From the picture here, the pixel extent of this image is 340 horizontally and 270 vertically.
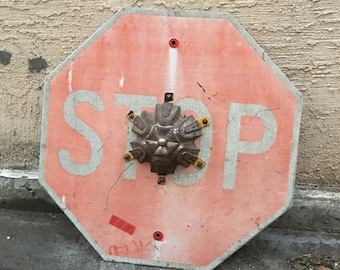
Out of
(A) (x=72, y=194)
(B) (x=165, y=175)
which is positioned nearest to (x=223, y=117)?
(B) (x=165, y=175)

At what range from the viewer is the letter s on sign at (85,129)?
1525mm

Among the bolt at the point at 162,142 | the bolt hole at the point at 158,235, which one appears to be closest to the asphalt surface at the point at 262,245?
the bolt hole at the point at 158,235

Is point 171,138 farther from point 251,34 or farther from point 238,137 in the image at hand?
point 251,34

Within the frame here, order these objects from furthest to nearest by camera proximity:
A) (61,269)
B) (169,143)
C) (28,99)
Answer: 1. (28,99)
2. (61,269)
3. (169,143)

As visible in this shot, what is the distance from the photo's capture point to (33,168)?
1.77 meters

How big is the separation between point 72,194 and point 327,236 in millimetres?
749

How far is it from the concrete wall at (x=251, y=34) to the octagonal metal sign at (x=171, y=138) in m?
Answer: 0.15

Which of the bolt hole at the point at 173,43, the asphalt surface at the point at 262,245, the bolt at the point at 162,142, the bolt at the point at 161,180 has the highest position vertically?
the bolt hole at the point at 173,43

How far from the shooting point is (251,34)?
1.59 metres

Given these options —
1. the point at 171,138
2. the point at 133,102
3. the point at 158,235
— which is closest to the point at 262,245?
the point at 158,235

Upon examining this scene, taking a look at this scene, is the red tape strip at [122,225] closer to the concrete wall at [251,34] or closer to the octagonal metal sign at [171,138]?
the octagonal metal sign at [171,138]

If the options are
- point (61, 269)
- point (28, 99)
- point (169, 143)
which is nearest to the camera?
point (169, 143)

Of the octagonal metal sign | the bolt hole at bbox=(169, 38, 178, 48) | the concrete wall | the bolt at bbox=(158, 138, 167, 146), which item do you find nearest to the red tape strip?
the octagonal metal sign

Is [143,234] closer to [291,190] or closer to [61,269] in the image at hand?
[61,269]
